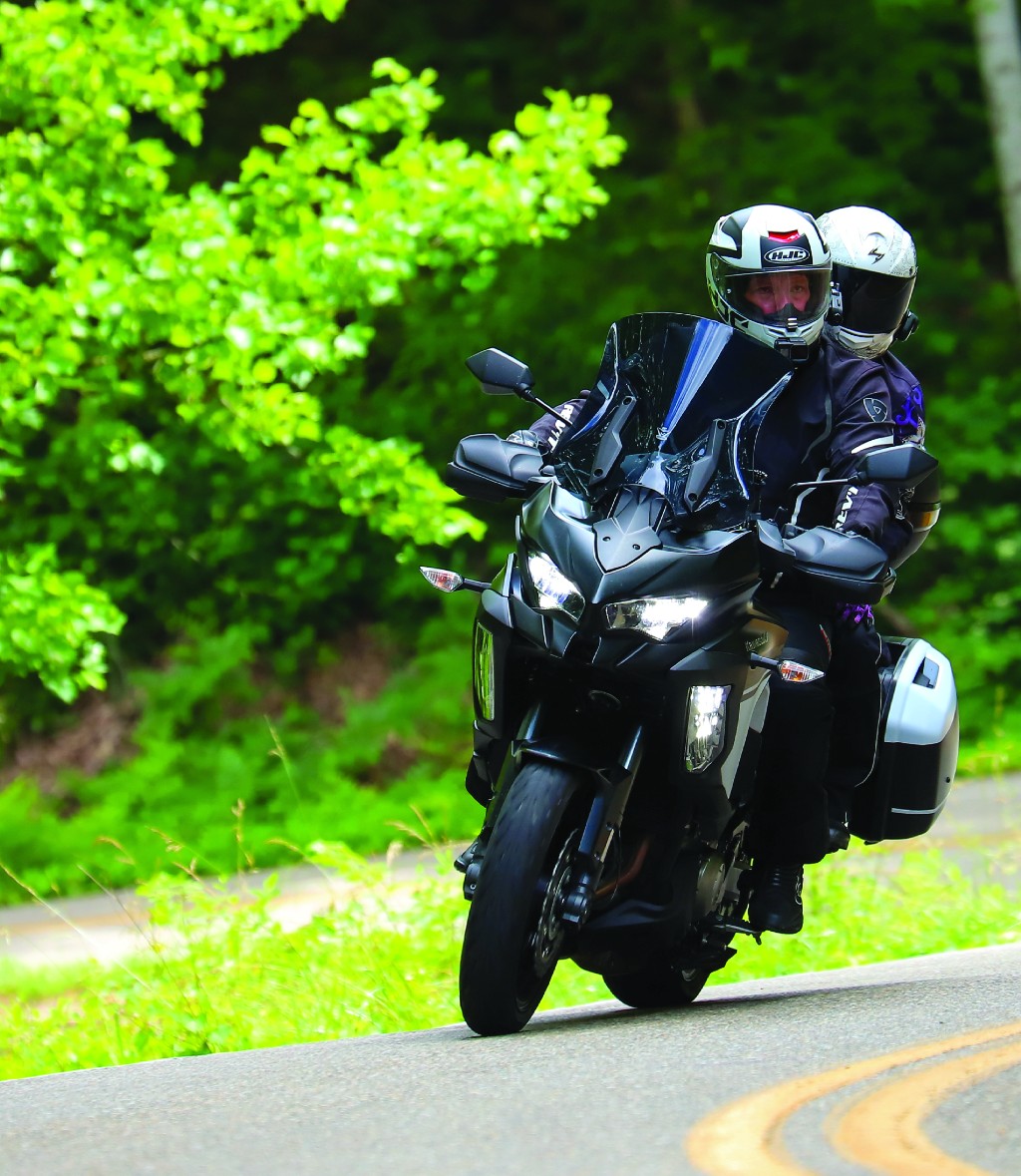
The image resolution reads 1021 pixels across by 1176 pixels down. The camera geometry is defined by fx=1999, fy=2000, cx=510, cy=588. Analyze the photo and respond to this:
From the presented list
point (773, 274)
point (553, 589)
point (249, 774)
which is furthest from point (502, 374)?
point (249, 774)

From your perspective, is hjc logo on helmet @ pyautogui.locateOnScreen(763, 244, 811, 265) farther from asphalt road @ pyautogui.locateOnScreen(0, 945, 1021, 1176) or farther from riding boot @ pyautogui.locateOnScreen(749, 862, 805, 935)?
asphalt road @ pyautogui.locateOnScreen(0, 945, 1021, 1176)

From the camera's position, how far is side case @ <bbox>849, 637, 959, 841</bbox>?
6285mm

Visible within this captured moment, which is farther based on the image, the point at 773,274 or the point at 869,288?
the point at 869,288

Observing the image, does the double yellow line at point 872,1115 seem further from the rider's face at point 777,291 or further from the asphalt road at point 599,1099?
the rider's face at point 777,291

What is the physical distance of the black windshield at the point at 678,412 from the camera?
5.35 m

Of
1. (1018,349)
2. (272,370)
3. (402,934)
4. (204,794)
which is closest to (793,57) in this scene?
(1018,349)

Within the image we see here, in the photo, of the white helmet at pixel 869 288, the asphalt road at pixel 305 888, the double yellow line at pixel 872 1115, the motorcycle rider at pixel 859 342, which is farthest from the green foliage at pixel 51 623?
the double yellow line at pixel 872 1115

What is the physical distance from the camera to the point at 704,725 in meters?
5.20

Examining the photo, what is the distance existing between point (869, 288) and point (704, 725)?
1802 millimetres

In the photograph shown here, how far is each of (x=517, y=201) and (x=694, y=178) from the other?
8.55m

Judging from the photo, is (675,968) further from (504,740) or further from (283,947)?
(283,947)

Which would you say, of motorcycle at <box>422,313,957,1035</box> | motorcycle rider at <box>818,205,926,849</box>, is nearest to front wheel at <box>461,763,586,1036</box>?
motorcycle at <box>422,313,957,1035</box>

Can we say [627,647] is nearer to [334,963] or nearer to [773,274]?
[773,274]

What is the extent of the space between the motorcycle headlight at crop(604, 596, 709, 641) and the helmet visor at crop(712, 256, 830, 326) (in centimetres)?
110
